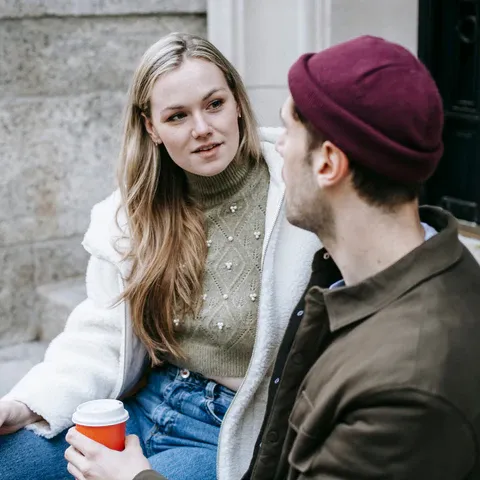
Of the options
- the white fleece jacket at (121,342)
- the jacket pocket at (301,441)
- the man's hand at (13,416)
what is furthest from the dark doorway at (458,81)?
the jacket pocket at (301,441)

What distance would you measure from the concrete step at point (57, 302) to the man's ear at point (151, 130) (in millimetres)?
1527

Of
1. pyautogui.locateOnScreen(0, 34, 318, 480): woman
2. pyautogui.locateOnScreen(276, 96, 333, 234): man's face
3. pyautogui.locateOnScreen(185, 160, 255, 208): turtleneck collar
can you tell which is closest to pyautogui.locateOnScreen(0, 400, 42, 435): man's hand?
pyautogui.locateOnScreen(0, 34, 318, 480): woman

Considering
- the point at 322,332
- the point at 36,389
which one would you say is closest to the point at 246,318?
the point at 36,389

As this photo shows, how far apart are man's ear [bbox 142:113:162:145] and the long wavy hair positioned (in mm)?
15

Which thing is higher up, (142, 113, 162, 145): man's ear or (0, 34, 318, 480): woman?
(142, 113, 162, 145): man's ear

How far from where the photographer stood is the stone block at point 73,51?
410 centimetres

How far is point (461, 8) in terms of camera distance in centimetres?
395

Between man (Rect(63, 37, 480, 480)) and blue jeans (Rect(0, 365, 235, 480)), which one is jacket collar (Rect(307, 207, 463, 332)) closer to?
man (Rect(63, 37, 480, 480))

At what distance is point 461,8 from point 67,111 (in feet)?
5.24

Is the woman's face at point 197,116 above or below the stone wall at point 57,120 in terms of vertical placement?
above

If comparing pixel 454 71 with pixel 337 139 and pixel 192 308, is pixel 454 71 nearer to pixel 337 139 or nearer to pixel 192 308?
pixel 192 308

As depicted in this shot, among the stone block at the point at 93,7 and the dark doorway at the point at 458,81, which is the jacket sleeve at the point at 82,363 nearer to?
the stone block at the point at 93,7

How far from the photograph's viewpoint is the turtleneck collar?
269cm

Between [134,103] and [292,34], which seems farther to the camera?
[292,34]
